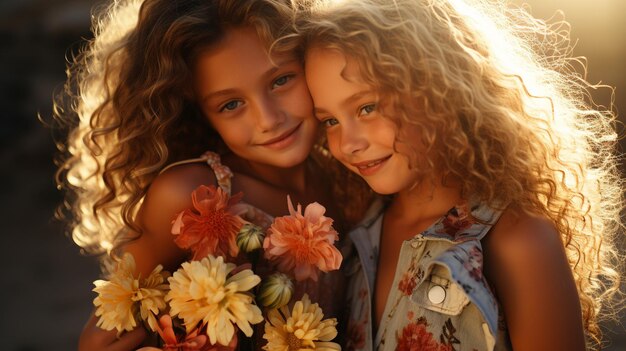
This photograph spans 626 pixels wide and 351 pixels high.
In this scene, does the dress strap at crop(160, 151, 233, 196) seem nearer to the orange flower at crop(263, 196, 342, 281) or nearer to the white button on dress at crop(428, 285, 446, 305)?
the orange flower at crop(263, 196, 342, 281)

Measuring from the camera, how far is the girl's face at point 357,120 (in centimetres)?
187

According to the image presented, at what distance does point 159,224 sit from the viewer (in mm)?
1922

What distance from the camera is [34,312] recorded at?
3818 mm

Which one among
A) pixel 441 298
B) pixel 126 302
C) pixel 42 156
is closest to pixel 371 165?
pixel 441 298

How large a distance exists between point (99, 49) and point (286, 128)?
2.21ft

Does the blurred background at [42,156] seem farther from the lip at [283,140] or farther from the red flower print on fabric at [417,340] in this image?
the lip at [283,140]

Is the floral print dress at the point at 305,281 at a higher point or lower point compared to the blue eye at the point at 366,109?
lower

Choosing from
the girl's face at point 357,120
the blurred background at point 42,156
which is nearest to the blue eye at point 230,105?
the girl's face at point 357,120

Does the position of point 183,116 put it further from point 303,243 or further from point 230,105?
point 303,243

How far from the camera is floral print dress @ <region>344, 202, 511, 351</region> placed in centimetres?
171

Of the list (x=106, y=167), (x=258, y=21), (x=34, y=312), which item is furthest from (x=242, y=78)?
(x=34, y=312)

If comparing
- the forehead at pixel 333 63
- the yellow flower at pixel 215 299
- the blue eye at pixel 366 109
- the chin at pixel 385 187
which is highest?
the forehead at pixel 333 63

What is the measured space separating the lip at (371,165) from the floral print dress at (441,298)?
0.21 metres

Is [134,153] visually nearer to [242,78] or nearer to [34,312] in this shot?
[242,78]
